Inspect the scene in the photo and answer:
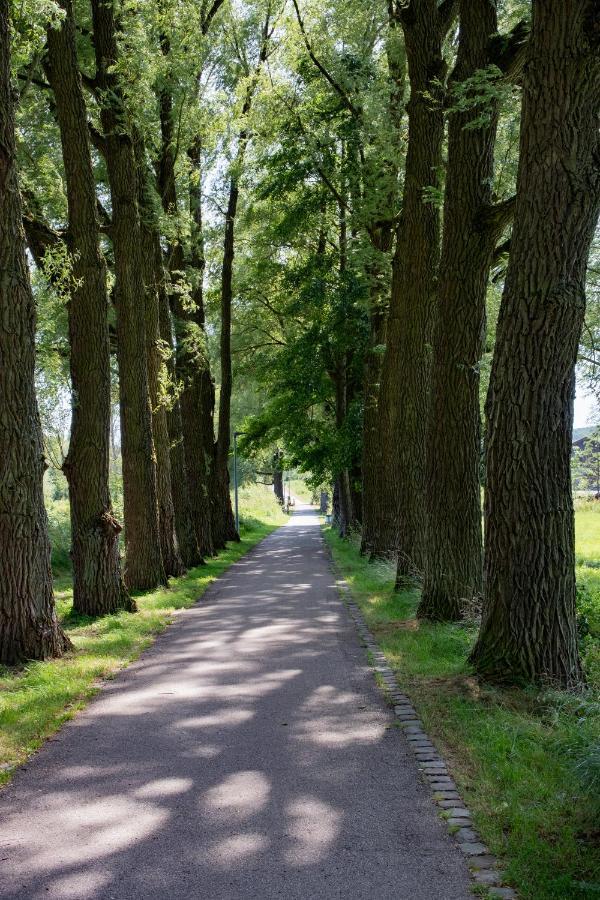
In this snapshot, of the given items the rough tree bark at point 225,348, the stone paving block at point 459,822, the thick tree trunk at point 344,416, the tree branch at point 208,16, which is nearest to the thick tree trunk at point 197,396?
the rough tree bark at point 225,348

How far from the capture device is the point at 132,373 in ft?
47.3

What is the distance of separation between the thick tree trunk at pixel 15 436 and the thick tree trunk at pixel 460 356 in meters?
4.76

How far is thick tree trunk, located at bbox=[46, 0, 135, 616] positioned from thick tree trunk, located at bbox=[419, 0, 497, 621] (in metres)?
4.79

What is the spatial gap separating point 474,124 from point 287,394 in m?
22.1

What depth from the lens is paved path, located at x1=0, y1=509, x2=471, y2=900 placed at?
364 centimetres

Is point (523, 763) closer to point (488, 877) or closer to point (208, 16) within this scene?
point (488, 877)

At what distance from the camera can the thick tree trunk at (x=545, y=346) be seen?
6340 mm

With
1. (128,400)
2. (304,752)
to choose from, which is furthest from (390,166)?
(304,752)

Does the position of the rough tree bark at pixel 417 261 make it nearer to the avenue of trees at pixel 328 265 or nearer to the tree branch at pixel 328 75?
the avenue of trees at pixel 328 265

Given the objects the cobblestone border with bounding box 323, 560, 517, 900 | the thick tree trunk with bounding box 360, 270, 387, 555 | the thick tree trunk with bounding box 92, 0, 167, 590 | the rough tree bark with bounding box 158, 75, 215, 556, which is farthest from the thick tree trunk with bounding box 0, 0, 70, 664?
the thick tree trunk with bounding box 360, 270, 387, 555

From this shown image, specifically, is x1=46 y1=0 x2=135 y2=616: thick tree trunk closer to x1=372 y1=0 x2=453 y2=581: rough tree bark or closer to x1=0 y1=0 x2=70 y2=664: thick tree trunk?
x1=0 y1=0 x2=70 y2=664: thick tree trunk

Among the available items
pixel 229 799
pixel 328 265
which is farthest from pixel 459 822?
pixel 328 265

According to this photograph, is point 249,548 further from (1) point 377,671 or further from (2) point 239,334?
(1) point 377,671

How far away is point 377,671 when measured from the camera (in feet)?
26.6
